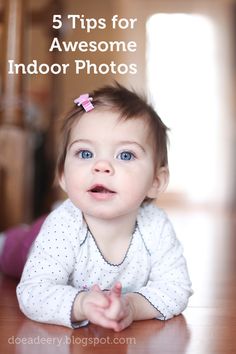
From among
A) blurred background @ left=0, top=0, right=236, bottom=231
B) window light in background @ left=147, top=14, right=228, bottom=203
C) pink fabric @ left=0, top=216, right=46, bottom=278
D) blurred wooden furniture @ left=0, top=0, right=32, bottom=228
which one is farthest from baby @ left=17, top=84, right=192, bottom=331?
window light in background @ left=147, top=14, right=228, bottom=203

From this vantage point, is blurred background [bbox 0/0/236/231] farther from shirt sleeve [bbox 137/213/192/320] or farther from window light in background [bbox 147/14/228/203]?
shirt sleeve [bbox 137/213/192/320]

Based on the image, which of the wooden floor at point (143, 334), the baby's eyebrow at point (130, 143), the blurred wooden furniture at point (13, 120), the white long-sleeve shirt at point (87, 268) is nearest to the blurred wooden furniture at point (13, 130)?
the blurred wooden furniture at point (13, 120)

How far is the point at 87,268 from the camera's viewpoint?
3.70 feet

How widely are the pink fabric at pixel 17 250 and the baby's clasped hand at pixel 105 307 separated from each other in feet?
2.13

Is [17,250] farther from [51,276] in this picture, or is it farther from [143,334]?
[143,334]

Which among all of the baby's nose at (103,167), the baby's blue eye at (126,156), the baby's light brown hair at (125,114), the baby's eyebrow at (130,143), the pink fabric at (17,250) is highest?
the baby's light brown hair at (125,114)

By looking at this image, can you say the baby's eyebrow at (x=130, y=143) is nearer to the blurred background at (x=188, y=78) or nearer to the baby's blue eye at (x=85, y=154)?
the baby's blue eye at (x=85, y=154)

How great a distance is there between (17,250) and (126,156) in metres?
0.69

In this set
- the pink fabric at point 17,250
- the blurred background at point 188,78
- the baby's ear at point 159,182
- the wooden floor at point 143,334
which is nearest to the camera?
the wooden floor at point 143,334

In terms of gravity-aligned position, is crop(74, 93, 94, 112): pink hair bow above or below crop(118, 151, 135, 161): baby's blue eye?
above

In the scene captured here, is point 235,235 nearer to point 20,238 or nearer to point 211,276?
point 211,276

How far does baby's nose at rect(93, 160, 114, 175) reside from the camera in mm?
1014

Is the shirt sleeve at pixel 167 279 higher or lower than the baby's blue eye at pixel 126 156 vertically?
lower

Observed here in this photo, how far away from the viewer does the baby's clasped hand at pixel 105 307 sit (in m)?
0.91
